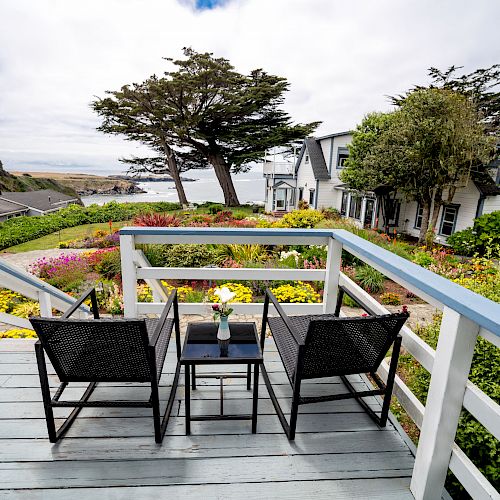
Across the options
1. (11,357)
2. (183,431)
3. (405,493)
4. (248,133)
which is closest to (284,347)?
(183,431)

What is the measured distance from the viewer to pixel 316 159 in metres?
19.1

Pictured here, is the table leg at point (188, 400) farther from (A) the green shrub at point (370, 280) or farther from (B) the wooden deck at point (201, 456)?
(A) the green shrub at point (370, 280)

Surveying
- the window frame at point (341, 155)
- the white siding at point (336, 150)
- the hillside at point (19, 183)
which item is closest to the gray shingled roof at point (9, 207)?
the hillside at point (19, 183)

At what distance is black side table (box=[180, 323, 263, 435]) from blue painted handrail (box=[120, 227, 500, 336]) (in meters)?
0.80

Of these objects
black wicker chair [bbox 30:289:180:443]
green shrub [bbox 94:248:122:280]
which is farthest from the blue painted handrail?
green shrub [bbox 94:248:122:280]

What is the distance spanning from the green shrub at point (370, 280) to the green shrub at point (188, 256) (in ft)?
9.55

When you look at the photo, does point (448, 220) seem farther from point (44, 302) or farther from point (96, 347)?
point (96, 347)

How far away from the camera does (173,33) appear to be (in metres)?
18.1

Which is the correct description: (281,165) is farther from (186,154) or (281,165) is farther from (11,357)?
(11,357)

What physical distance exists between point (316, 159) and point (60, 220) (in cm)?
1487

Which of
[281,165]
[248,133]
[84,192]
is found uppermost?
[248,133]

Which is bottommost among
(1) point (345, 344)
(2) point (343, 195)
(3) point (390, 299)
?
(3) point (390, 299)

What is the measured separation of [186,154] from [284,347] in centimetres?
2408

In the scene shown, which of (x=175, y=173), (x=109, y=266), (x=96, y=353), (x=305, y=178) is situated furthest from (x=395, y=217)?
(x=96, y=353)
